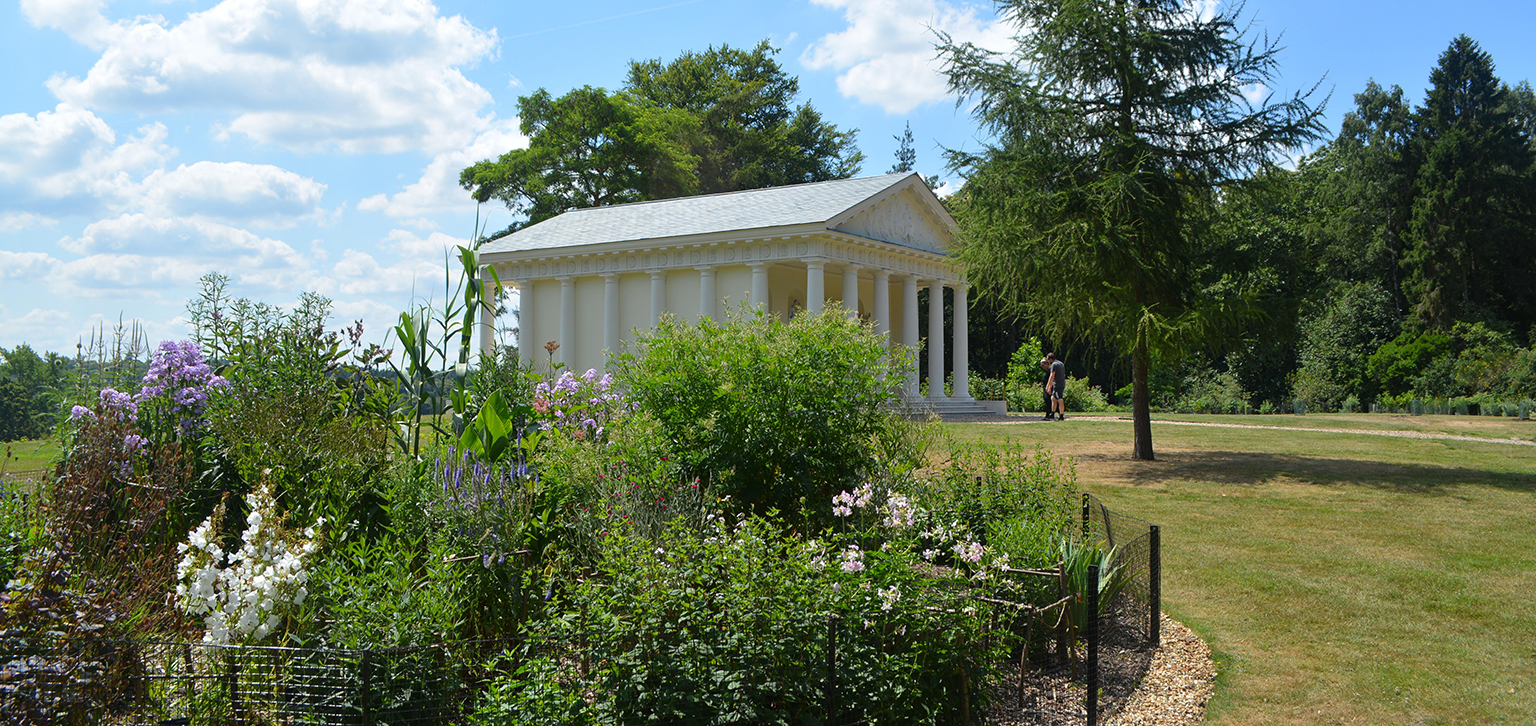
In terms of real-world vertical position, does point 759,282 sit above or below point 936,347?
above

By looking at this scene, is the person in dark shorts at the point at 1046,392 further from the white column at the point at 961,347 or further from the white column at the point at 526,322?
the white column at the point at 526,322

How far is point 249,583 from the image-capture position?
3.77 metres

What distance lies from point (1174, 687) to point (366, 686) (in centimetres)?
403

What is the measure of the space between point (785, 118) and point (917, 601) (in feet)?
151

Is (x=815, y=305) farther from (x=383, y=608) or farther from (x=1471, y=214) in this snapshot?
(x=1471, y=214)

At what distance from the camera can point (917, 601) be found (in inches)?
146

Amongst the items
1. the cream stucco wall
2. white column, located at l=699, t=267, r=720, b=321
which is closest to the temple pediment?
the cream stucco wall

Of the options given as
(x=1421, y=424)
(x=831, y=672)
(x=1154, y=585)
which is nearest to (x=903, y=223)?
(x=1421, y=424)

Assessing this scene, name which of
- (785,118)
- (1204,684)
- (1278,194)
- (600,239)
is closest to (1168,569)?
(1204,684)

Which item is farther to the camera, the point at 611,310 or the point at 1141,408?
the point at 611,310

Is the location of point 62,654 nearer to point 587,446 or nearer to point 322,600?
point 322,600

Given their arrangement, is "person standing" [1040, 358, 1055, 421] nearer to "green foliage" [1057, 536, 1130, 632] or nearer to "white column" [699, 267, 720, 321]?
"white column" [699, 267, 720, 321]

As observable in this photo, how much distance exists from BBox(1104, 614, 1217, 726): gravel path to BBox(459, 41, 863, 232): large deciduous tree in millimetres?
34266

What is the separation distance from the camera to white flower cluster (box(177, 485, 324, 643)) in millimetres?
3619
